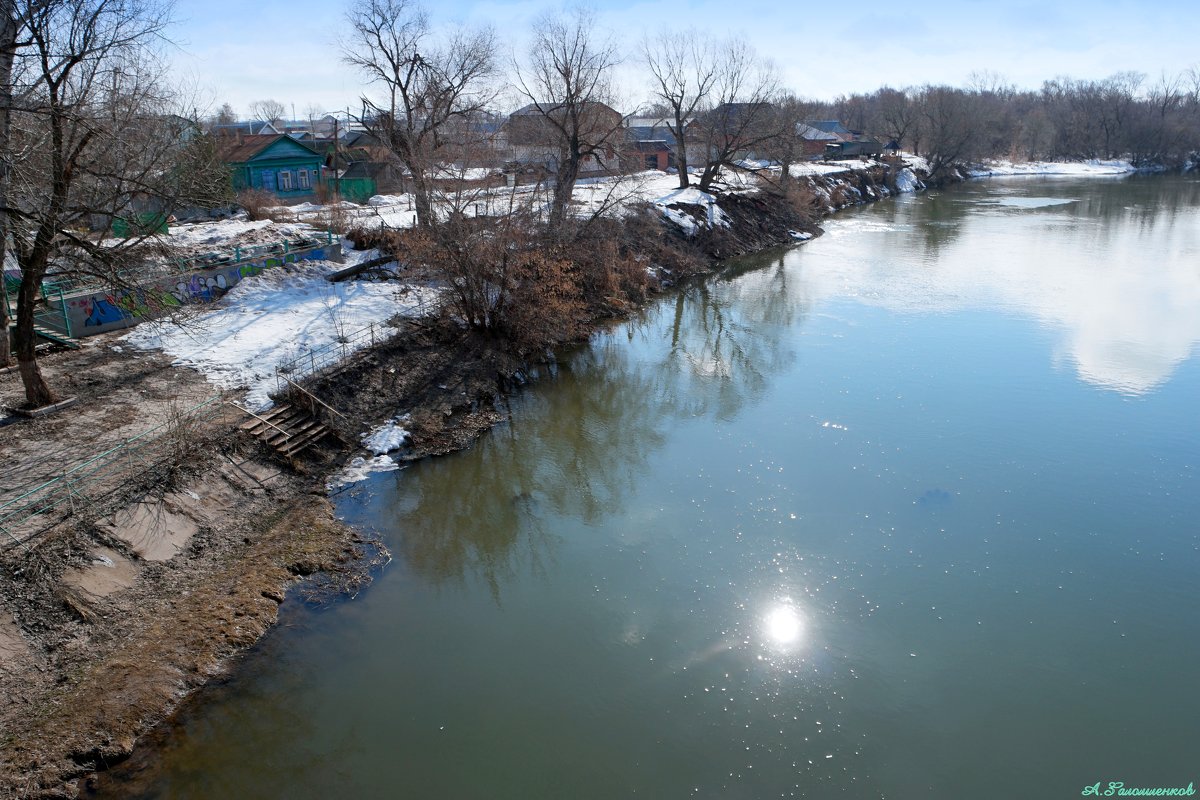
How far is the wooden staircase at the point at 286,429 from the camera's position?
579 inches

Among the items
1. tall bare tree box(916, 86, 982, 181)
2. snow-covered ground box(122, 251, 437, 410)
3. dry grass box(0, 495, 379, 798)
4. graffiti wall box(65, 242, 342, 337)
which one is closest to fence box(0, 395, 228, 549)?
dry grass box(0, 495, 379, 798)

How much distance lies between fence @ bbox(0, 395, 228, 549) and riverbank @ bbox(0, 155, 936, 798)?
39 cm

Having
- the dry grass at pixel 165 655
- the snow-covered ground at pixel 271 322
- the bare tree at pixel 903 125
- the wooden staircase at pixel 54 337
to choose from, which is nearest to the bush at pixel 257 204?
the snow-covered ground at pixel 271 322

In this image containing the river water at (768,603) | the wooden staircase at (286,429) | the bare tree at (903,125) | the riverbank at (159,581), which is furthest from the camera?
the bare tree at (903,125)

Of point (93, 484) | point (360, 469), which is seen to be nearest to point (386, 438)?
point (360, 469)

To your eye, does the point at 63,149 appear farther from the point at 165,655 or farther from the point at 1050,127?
the point at 1050,127

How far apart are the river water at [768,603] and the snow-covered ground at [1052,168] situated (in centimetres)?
7493

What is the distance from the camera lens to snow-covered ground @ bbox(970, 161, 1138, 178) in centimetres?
8718

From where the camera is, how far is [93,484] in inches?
468

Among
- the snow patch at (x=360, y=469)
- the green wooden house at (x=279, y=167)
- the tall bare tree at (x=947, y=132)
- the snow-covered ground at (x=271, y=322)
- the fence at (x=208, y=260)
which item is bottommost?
the snow patch at (x=360, y=469)

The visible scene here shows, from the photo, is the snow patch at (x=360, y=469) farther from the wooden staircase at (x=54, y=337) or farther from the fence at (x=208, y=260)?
the wooden staircase at (x=54, y=337)

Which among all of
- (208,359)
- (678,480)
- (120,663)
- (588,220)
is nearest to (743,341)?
(588,220)

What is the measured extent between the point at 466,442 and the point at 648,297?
47.8ft

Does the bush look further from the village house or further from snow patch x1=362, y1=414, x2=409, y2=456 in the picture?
→ snow patch x1=362, y1=414, x2=409, y2=456
